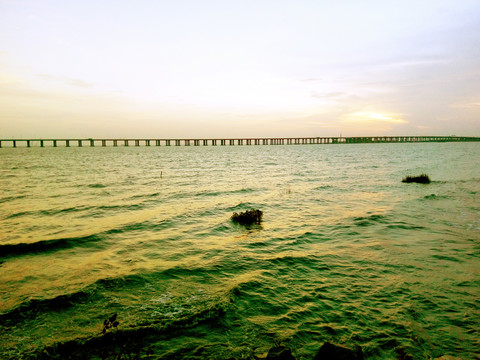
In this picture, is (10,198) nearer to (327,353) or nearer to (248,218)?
(248,218)

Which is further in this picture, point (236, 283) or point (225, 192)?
point (225, 192)

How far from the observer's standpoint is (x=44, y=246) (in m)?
9.34

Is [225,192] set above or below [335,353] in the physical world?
below

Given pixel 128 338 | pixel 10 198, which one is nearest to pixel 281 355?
pixel 128 338

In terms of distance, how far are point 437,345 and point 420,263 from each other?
11.8 feet

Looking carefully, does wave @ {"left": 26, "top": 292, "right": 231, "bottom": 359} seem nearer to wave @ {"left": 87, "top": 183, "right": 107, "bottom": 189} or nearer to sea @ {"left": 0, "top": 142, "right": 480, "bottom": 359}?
sea @ {"left": 0, "top": 142, "right": 480, "bottom": 359}

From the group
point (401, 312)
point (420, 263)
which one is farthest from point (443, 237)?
point (401, 312)

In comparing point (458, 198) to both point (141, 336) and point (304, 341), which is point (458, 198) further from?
point (141, 336)

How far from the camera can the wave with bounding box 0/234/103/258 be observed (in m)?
8.85

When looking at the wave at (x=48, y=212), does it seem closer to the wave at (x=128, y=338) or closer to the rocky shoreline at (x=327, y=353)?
the wave at (x=128, y=338)

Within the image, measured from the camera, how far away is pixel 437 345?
4348 millimetres

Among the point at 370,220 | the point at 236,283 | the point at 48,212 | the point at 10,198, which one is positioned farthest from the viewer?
the point at 10,198

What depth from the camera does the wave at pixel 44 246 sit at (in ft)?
29.0

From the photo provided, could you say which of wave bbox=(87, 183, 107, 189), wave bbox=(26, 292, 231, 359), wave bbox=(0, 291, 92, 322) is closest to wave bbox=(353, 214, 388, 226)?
wave bbox=(26, 292, 231, 359)
